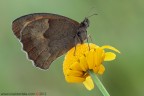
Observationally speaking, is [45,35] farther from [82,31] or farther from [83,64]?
[83,64]

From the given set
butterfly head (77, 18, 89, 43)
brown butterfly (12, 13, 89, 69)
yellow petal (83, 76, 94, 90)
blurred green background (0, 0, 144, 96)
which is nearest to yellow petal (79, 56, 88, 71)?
yellow petal (83, 76, 94, 90)

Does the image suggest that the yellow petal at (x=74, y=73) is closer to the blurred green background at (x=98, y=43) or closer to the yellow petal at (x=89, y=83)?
the yellow petal at (x=89, y=83)

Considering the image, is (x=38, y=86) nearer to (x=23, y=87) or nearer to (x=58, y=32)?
(x=23, y=87)

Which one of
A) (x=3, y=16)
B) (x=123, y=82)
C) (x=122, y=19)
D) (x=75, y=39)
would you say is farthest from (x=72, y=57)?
(x=3, y=16)

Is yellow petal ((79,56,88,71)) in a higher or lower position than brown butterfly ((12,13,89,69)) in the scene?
higher

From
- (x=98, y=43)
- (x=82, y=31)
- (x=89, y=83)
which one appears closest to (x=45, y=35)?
(x=82, y=31)

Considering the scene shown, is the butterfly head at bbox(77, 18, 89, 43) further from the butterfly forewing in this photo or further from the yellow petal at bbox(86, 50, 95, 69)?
the yellow petal at bbox(86, 50, 95, 69)

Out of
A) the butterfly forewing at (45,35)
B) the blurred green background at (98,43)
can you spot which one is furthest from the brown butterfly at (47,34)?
the blurred green background at (98,43)
